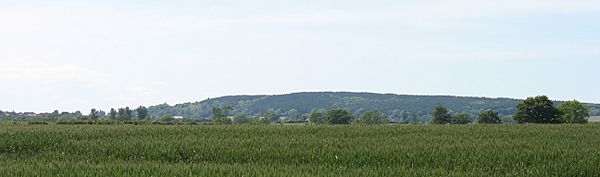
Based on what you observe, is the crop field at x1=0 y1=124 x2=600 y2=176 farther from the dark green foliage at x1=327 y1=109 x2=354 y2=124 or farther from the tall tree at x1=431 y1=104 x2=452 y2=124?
the dark green foliage at x1=327 y1=109 x2=354 y2=124

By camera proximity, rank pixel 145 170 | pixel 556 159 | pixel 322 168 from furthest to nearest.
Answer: pixel 556 159
pixel 322 168
pixel 145 170

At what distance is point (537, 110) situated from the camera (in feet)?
238

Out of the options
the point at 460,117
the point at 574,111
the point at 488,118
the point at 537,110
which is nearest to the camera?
the point at 537,110

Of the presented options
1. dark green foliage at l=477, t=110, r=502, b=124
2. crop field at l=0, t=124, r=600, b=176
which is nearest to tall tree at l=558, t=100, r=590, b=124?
dark green foliage at l=477, t=110, r=502, b=124

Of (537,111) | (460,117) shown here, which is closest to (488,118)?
(460,117)

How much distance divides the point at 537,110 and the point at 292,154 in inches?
2359

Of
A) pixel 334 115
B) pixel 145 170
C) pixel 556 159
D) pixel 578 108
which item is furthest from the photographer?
pixel 334 115

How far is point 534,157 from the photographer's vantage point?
17047 millimetres

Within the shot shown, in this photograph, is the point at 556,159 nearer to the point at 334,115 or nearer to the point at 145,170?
the point at 145,170

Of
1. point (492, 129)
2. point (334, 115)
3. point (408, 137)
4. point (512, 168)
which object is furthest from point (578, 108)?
point (512, 168)

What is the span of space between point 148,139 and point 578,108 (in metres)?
83.9

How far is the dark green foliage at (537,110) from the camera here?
72.2 meters

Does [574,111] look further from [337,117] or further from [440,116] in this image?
[337,117]

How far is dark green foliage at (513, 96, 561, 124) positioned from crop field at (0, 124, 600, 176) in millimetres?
48704
